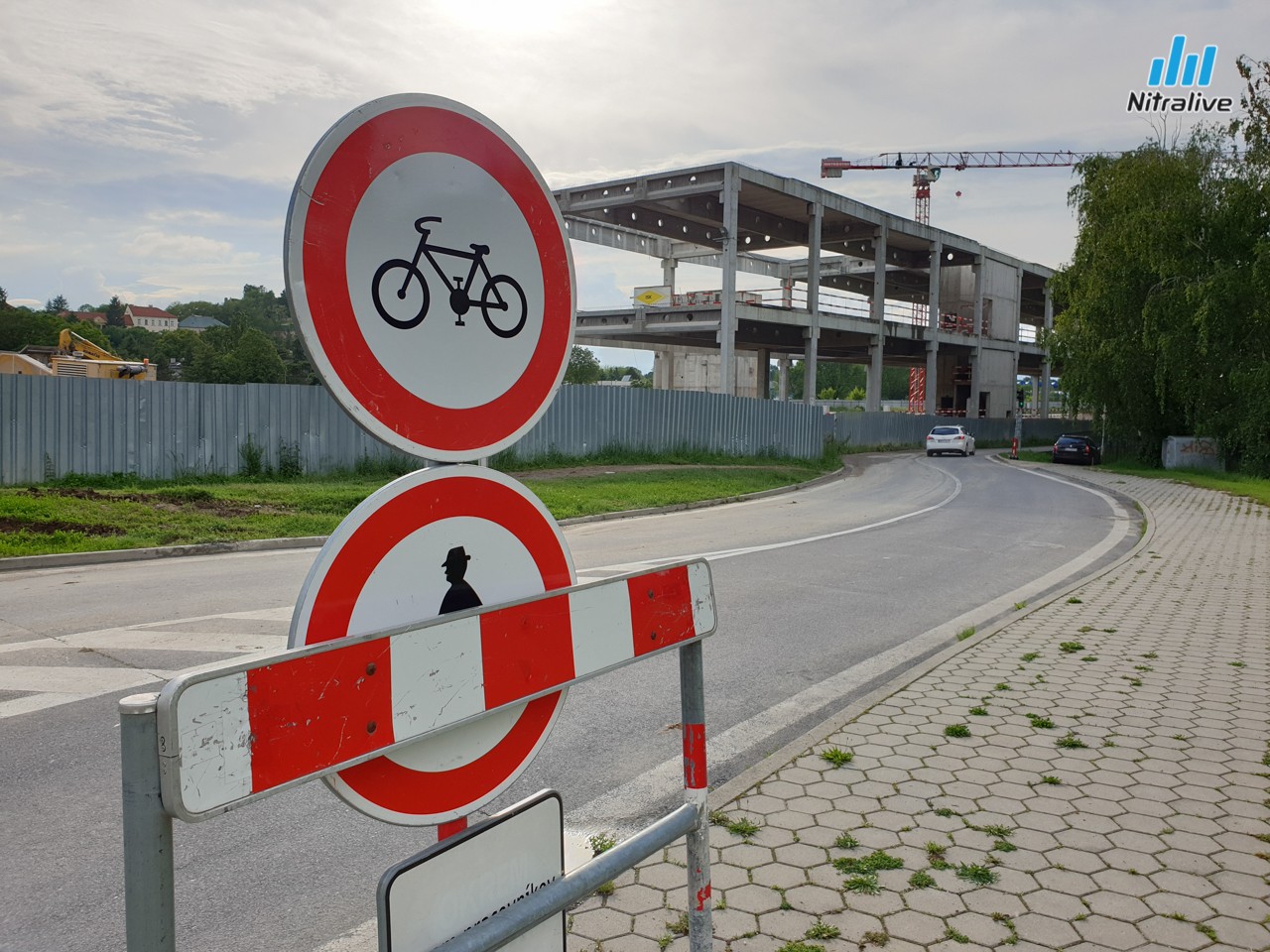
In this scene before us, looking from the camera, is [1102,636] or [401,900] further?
[1102,636]

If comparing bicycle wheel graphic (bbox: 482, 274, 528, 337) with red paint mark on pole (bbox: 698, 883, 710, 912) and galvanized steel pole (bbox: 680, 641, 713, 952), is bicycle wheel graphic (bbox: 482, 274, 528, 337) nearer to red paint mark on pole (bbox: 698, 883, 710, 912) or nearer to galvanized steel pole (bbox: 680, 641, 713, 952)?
galvanized steel pole (bbox: 680, 641, 713, 952)

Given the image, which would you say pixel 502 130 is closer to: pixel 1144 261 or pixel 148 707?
pixel 148 707

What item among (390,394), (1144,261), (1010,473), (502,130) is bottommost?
(1010,473)

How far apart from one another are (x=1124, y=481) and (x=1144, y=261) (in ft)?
28.2

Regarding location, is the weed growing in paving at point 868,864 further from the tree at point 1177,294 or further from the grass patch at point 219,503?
the tree at point 1177,294

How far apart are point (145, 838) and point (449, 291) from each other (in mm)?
1061

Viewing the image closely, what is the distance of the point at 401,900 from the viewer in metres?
1.60

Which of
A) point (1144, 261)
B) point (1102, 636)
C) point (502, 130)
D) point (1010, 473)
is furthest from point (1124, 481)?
point (502, 130)

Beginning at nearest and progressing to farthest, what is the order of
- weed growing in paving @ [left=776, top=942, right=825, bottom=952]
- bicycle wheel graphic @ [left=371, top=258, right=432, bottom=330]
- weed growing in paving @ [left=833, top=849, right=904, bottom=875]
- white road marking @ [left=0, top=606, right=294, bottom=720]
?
bicycle wheel graphic @ [left=371, top=258, right=432, bottom=330] → weed growing in paving @ [left=776, top=942, right=825, bottom=952] → weed growing in paving @ [left=833, top=849, right=904, bottom=875] → white road marking @ [left=0, top=606, right=294, bottom=720]

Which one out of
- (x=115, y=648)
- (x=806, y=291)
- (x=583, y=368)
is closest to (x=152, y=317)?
(x=583, y=368)

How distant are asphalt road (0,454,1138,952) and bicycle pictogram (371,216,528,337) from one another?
230cm

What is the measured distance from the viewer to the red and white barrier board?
4.14 ft

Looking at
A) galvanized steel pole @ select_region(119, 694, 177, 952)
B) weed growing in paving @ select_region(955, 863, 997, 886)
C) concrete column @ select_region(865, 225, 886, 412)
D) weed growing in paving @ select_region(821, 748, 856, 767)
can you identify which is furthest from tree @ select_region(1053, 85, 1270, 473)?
galvanized steel pole @ select_region(119, 694, 177, 952)

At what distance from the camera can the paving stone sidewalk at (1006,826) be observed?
3035mm
